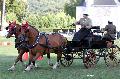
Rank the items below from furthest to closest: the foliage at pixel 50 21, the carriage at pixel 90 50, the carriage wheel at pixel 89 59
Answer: the foliage at pixel 50 21 → the carriage at pixel 90 50 → the carriage wheel at pixel 89 59

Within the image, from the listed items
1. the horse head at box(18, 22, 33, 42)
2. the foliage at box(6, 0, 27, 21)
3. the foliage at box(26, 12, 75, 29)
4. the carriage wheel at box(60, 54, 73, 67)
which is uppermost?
the horse head at box(18, 22, 33, 42)

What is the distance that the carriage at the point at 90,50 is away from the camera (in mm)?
18734

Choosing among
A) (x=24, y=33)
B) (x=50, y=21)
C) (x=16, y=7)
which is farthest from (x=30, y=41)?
(x=16, y=7)

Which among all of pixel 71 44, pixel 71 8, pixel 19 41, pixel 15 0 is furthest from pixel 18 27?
pixel 71 8

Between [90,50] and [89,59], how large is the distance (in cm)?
43

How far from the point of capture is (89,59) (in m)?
18.6

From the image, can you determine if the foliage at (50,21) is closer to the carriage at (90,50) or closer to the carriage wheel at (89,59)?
the carriage at (90,50)

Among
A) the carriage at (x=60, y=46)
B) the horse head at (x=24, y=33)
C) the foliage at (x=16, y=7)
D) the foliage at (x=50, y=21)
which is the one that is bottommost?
the foliage at (x=50, y=21)

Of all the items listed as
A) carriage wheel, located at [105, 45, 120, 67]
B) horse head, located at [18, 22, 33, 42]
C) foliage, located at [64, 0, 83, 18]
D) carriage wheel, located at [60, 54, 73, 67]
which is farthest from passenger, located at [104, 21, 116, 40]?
foliage, located at [64, 0, 83, 18]

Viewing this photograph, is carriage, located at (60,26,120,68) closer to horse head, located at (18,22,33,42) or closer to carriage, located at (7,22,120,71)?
carriage, located at (7,22,120,71)

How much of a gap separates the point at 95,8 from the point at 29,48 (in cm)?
7672

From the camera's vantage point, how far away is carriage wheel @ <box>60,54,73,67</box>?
19.4 metres

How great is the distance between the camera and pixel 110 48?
19.9 meters

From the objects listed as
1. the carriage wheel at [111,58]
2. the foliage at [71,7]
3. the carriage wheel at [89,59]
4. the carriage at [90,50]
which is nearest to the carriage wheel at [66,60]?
the carriage at [90,50]
